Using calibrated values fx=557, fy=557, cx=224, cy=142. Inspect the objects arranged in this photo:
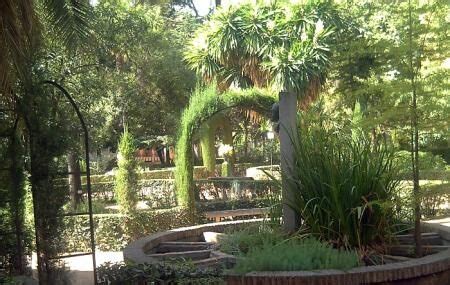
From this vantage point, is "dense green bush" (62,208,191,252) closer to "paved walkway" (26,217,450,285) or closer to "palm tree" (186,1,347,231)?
"paved walkway" (26,217,450,285)

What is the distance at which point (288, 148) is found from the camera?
6.45m

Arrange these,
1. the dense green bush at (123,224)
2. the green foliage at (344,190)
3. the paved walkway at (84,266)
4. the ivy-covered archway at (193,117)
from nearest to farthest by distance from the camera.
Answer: the green foliage at (344,190) < the paved walkway at (84,266) < the ivy-covered archway at (193,117) < the dense green bush at (123,224)

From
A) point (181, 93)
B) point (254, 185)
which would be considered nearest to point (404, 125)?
point (254, 185)

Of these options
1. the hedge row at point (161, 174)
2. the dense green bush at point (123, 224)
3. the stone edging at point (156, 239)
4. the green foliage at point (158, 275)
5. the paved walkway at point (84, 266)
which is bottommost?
the paved walkway at point (84, 266)

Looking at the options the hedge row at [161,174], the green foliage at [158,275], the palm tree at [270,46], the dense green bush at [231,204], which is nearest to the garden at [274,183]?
the green foliage at [158,275]

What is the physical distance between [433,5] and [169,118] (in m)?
17.1

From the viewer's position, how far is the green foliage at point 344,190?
581 cm

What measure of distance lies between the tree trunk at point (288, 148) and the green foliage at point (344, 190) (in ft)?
0.28

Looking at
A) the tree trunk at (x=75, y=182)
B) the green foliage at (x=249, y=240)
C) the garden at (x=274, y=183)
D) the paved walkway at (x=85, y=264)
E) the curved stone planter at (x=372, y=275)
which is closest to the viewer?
the curved stone planter at (x=372, y=275)

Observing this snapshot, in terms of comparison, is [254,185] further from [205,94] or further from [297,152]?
[297,152]

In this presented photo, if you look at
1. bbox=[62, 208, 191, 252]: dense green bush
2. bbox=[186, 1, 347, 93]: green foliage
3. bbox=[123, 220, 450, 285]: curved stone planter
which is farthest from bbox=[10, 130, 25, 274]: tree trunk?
bbox=[186, 1, 347, 93]: green foliage

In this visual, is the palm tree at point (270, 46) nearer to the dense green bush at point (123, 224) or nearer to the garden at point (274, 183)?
the garden at point (274, 183)

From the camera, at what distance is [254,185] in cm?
1377

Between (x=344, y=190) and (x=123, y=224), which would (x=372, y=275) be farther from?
(x=123, y=224)
